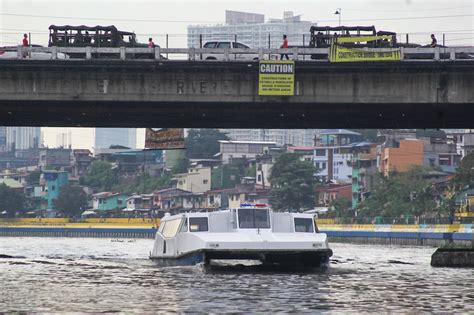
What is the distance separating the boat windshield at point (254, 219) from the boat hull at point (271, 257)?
1.57 metres

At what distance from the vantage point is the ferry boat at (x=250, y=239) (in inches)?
2168

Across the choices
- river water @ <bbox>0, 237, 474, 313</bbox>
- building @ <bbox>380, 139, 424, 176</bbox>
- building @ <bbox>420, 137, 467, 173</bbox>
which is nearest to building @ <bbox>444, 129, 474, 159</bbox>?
building @ <bbox>420, 137, 467, 173</bbox>

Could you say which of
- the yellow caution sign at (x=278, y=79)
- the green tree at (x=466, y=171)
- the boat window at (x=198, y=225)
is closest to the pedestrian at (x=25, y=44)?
the yellow caution sign at (x=278, y=79)

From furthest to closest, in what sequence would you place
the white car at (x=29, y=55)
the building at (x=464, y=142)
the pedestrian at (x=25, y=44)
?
the building at (x=464, y=142) < the white car at (x=29, y=55) < the pedestrian at (x=25, y=44)

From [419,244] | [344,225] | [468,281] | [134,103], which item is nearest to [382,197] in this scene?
[344,225]

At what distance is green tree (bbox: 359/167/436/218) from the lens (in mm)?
159100

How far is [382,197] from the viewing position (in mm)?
170125

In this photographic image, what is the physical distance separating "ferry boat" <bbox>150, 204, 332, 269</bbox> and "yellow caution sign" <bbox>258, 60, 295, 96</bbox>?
5.98 metres

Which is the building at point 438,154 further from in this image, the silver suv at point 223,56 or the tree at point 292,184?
the silver suv at point 223,56

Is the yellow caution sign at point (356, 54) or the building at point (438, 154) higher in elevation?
the building at point (438, 154)

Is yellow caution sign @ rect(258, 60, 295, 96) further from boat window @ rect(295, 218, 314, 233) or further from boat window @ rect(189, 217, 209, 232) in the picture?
boat window @ rect(189, 217, 209, 232)

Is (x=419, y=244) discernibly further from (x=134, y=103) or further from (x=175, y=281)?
(x=175, y=281)

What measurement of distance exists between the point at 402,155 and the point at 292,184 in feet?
54.1

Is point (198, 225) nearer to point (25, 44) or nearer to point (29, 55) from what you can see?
point (29, 55)
